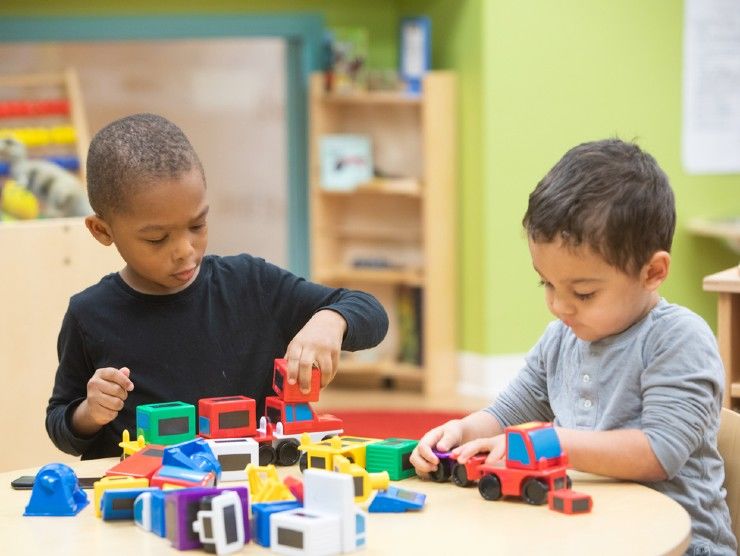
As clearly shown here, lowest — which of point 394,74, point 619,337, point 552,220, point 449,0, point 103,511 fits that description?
point 103,511

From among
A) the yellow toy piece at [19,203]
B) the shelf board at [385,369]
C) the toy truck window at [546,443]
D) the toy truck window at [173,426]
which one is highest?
the yellow toy piece at [19,203]

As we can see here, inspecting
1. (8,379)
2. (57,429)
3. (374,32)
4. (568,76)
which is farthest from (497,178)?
(57,429)

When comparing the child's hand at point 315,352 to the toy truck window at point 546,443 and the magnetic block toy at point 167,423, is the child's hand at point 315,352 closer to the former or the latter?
the magnetic block toy at point 167,423

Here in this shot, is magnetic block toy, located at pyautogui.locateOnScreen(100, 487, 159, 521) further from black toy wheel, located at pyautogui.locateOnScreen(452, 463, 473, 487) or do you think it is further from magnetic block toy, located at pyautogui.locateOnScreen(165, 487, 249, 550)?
black toy wheel, located at pyautogui.locateOnScreen(452, 463, 473, 487)

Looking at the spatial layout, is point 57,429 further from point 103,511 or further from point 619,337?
point 619,337

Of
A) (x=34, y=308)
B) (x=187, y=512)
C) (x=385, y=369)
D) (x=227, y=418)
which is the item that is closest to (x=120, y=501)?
(x=187, y=512)

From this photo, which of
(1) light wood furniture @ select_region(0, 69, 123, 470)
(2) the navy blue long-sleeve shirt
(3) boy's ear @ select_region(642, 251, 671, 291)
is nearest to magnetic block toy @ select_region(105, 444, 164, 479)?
(2) the navy blue long-sleeve shirt

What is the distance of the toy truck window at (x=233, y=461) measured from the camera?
137cm

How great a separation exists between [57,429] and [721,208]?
4.20 metres

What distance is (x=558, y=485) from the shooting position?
131 centimetres

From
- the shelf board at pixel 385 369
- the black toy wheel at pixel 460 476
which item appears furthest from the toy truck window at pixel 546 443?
the shelf board at pixel 385 369

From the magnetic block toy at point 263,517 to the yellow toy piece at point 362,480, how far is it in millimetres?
105

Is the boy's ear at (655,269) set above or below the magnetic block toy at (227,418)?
above

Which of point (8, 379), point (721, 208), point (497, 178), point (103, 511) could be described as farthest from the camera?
point (721, 208)
